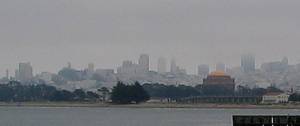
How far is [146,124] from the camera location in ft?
335

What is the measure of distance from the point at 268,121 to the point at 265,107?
16700 centimetres

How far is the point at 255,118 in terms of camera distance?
106 ft

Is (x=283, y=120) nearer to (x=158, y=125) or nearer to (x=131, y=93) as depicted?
(x=158, y=125)

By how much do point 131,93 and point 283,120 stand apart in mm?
167630

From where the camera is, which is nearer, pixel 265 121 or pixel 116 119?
pixel 265 121

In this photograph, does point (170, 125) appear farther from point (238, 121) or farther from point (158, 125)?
point (238, 121)

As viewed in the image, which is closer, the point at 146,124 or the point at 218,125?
the point at 218,125

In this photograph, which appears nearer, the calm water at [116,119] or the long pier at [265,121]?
the long pier at [265,121]

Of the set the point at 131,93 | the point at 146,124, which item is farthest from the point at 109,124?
the point at 131,93

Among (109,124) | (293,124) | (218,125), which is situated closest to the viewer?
(293,124)

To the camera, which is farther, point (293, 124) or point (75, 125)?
point (75, 125)

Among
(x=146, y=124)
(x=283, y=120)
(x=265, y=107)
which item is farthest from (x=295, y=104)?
(x=283, y=120)

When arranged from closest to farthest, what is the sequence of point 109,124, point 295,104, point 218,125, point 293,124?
point 293,124
point 218,125
point 109,124
point 295,104

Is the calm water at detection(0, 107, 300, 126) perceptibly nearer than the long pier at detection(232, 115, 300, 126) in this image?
No
